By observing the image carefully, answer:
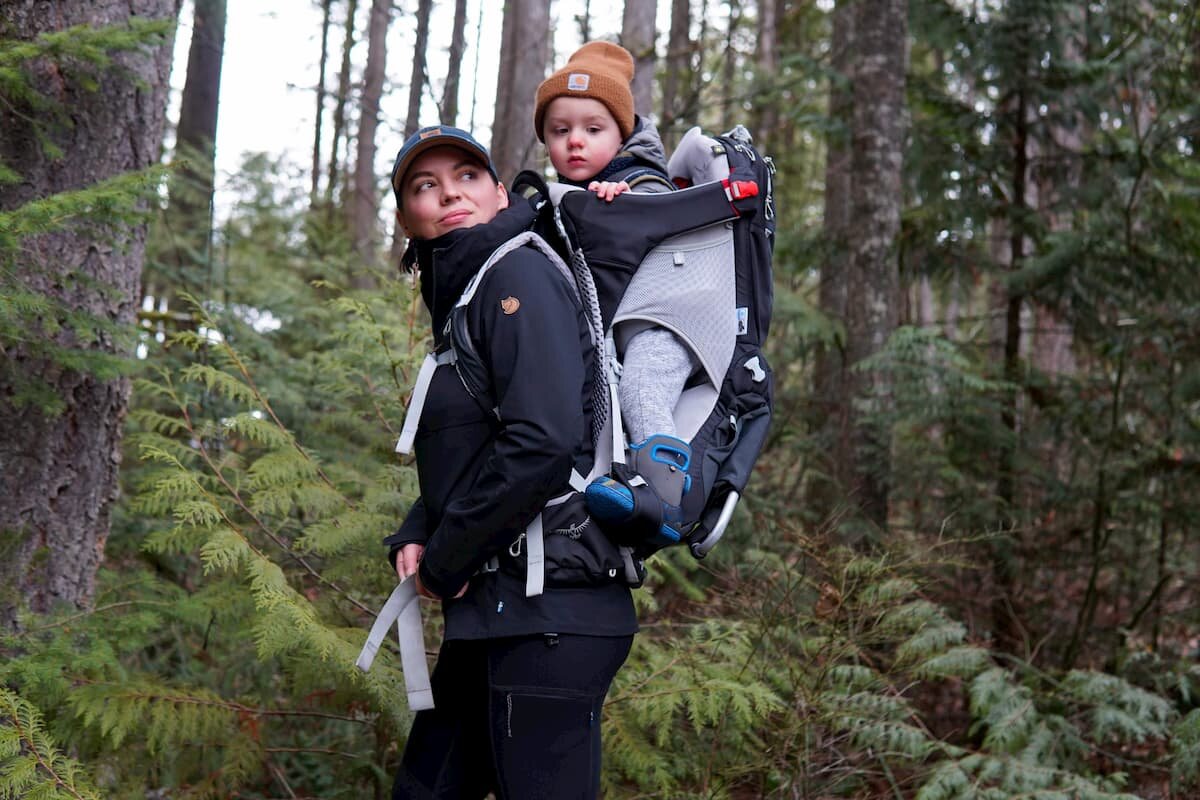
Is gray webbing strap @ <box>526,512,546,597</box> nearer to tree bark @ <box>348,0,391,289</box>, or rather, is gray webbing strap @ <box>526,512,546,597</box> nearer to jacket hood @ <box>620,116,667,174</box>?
jacket hood @ <box>620,116,667,174</box>

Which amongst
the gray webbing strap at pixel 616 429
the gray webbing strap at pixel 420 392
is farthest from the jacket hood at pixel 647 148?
the gray webbing strap at pixel 420 392

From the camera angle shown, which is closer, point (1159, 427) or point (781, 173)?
point (1159, 427)

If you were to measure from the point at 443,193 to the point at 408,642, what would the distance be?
46.7 inches

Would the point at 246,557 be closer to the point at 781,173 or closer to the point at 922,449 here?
the point at 922,449

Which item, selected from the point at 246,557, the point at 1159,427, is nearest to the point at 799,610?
the point at 246,557

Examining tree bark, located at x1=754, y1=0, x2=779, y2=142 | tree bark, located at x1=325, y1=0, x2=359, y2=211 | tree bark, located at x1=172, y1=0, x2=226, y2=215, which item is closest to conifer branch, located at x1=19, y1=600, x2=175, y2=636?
tree bark, located at x1=172, y1=0, x2=226, y2=215

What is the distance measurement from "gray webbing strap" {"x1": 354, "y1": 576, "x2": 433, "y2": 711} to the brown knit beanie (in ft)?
4.72

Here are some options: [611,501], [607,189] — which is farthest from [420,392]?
[607,189]

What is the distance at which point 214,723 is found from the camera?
12.7 ft

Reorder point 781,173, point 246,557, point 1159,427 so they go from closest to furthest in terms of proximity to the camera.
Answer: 1. point 246,557
2. point 1159,427
3. point 781,173

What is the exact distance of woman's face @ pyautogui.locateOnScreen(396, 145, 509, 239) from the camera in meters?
2.75

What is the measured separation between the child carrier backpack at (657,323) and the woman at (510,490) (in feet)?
0.15

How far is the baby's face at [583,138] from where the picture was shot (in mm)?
3055

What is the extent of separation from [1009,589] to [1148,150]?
3.41 meters
